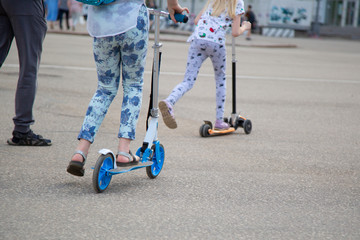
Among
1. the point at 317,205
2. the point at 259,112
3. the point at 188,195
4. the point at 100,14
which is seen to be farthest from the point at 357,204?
the point at 259,112

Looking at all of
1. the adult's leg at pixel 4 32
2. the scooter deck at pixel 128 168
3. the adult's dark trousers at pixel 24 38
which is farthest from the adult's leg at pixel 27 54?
the scooter deck at pixel 128 168

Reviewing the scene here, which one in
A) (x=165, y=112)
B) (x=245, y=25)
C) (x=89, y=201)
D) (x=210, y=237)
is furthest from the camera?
(x=245, y=25)

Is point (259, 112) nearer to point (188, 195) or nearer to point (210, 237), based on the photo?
point (188, 195)

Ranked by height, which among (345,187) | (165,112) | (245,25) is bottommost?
(345,187)

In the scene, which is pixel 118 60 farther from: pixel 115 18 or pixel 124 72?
pixel 115 18

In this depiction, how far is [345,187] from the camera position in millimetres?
4602

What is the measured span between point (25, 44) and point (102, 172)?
75.3 inches

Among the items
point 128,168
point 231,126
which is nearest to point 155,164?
point 128,168

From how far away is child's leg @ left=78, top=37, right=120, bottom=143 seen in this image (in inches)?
161

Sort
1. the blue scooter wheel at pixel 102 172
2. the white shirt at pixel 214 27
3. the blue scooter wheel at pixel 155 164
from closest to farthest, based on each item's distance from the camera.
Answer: the blue scooter wheel at pixel 102 172, the blue scooter wheel at pixel 155 164, the white shirt at pixel 214 27

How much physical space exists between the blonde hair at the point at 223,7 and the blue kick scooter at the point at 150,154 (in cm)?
199

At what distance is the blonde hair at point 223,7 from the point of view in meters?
6.23

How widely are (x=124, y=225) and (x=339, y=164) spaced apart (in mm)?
2743

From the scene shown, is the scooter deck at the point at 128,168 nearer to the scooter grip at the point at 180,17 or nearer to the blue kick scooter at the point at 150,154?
the blue kick scooter at the point at 150,154
